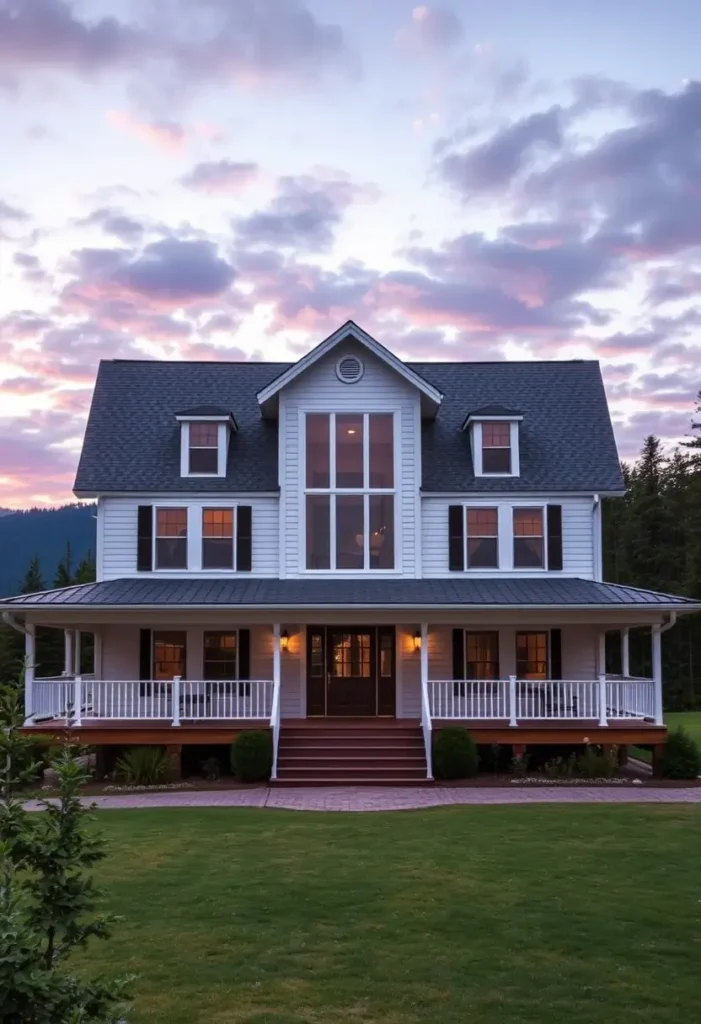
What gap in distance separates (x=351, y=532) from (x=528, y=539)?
4204 millimetres

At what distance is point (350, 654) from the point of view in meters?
21.9

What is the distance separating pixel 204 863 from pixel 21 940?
7.58 metres

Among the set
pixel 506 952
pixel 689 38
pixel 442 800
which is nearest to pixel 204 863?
pixel 506 952

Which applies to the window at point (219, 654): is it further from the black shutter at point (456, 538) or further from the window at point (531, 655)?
the window at point (531, 655)

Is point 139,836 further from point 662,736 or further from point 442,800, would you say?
point 662,736

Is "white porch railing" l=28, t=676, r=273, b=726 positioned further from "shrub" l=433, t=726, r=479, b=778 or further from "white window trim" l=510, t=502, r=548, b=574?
"white window trim" l=510, t=502, r=548, b=574

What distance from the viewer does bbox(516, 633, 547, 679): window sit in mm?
21844

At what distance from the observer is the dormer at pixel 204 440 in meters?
22.7

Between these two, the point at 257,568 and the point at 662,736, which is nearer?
the point at 662,736

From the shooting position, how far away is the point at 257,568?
Answer: 22.1 m

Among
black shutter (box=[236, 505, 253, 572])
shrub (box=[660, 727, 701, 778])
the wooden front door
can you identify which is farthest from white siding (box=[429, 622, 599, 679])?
black shutter (box=[236, 505, 253, 572])

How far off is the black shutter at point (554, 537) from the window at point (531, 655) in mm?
1719

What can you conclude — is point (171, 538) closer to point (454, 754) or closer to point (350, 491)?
point (350, 491)

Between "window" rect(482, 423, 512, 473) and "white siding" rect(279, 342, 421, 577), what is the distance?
1790 mm
